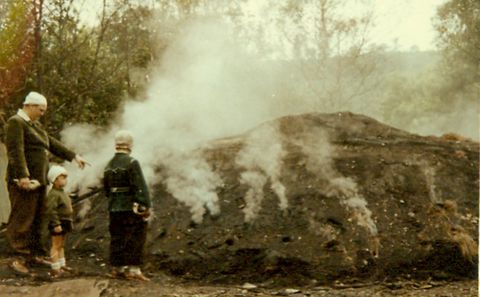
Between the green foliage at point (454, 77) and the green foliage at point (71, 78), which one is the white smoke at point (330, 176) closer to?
the green foliage at point (71, 78)

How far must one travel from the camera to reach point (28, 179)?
478 cm

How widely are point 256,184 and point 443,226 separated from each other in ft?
8.05

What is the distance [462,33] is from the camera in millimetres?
19266

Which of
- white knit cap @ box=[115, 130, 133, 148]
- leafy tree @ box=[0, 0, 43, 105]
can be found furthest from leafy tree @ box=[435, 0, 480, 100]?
white knit cap @ box=[115, 130, 133, 148]

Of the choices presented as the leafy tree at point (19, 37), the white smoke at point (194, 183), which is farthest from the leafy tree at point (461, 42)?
the leafy tree at point (19, 37)

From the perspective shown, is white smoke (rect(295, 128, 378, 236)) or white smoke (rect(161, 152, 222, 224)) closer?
white smoke (rect(295, 128, 378, 236))

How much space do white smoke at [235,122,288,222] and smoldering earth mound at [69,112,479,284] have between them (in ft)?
0.12

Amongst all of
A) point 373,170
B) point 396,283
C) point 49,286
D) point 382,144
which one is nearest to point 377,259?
point 396,283

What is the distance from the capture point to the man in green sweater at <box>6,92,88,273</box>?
15.8 ft

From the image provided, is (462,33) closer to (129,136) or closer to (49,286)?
(129,136)

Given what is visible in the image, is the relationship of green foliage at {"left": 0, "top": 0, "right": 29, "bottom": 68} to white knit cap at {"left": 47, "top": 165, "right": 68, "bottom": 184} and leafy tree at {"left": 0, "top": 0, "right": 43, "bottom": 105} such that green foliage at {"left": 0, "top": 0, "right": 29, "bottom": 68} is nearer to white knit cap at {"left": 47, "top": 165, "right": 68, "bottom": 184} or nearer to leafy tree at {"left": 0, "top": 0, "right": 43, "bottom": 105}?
leafy tree at {"left": 0, "top": 0, "right": 43, "bottom": 105}

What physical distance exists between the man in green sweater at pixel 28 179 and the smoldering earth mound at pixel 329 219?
993 mm

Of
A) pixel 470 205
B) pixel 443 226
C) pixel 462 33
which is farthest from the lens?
pixel 462 33

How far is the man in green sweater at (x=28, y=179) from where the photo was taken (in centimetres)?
482
